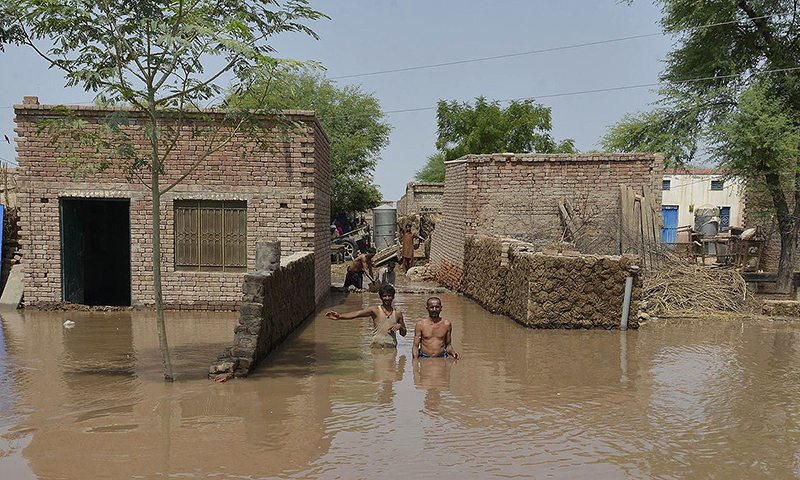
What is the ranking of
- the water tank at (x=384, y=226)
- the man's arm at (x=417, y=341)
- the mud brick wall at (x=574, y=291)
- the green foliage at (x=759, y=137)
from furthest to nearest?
the water tank at (x=384, y=226) → the green foliage at (x=759, y=137) → the mud brick wall at (x=574, y=291) → the man's arm at (x=417, y=341)

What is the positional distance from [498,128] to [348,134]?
27.3 feet

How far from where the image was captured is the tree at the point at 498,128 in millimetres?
35500

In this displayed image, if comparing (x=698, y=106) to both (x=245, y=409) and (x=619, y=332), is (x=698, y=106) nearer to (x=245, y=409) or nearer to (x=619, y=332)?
(x=619, y=332)

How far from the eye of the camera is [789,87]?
17.6 m

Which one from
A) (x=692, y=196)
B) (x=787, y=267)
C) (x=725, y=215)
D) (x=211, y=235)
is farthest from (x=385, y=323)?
(x=692, y=196)

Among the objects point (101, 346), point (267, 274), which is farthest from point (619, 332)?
point (101, 346)

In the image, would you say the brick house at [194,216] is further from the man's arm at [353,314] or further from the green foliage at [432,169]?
the green foliage at [432,169]

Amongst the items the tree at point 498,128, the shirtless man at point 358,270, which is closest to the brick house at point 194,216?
the shirtless man at point 358,270

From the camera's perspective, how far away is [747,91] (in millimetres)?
17000

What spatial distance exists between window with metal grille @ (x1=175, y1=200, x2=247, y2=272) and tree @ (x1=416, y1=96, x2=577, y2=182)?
78.3 feet

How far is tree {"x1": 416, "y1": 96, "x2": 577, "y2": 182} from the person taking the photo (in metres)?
35.5

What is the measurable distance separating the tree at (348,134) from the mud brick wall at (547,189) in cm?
1526

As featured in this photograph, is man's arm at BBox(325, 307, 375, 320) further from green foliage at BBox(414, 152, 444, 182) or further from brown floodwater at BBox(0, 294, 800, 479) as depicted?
green foliage at BBox(414, 152, 444, 182)

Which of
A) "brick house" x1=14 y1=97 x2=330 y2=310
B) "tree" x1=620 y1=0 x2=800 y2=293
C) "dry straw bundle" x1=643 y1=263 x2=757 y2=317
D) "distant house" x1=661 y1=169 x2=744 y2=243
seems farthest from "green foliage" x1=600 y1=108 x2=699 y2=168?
"distant house" x1=661 y1=169 x2=744 y2=243
